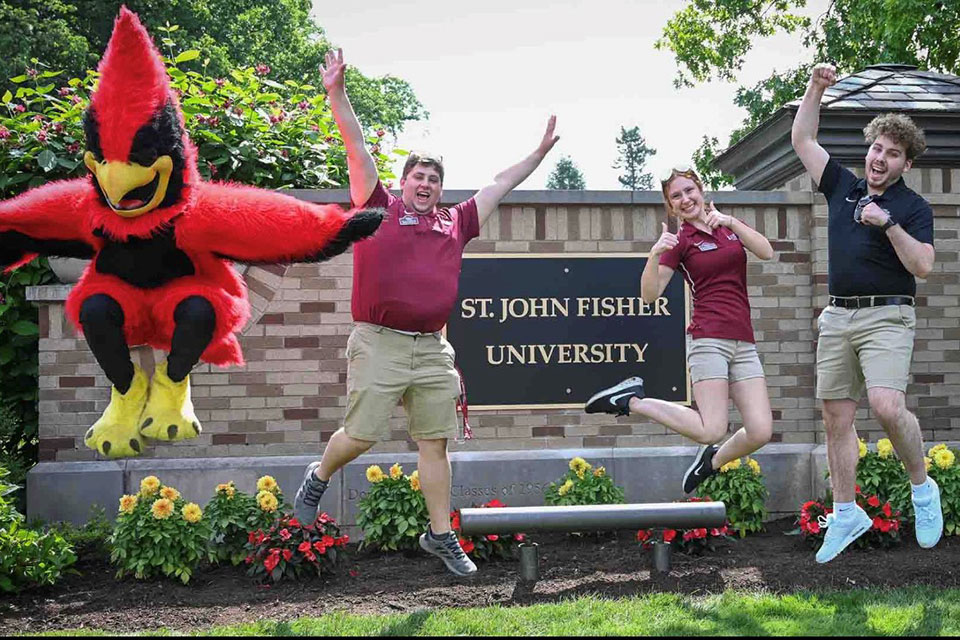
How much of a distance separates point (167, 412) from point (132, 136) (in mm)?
878

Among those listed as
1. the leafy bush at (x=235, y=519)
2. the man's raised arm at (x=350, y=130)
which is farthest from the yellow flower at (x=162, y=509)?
the man's raised arm at (x=350, y=130)

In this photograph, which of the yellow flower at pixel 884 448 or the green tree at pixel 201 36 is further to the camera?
the green tree at pixel 201 36

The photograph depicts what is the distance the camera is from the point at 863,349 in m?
5.02

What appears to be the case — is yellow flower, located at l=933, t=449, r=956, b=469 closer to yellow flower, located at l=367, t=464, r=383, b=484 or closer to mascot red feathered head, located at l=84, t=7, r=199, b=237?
yellow flower, located at l=367, t=464, r=383, b=484

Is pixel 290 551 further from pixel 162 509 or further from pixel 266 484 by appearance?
pixel 162 509

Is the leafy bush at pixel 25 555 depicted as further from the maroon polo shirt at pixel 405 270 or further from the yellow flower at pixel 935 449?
the yellow flower at pixel 935 449

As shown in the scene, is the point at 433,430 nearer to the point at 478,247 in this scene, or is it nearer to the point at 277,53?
the point at 478,247

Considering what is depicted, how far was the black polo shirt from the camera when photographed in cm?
493

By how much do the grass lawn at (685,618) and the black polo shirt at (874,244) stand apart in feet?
4.49

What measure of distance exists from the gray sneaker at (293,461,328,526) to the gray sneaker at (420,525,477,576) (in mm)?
544

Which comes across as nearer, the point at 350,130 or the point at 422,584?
the point at 350,130

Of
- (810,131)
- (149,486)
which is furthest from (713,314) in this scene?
(149,486)

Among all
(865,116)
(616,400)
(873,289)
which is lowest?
(616,400)

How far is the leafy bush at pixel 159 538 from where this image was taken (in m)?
5.44
